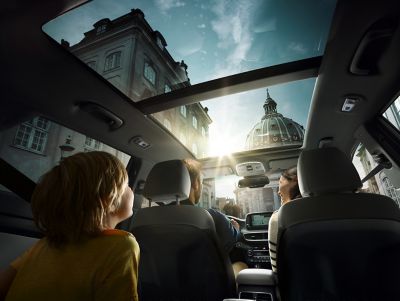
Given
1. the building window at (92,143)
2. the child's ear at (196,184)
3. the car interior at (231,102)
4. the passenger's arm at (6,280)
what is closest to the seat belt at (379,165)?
the car interior at (231,102)

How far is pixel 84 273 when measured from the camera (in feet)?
3.13

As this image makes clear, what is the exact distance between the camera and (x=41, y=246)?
118cm

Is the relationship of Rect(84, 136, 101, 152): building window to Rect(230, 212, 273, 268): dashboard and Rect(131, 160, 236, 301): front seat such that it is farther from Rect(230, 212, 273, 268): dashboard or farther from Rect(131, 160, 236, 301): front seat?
Rect(230, 212, 273, 268): dashboard

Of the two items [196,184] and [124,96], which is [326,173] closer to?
[196,184]

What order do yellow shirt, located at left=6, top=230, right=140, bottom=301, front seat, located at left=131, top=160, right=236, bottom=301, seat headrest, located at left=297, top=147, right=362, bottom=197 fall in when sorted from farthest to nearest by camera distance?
front seat, located at left=131, top=160, right=236, bottom=301, seat headrest, located at left=297, top=147, right=362, bottom=197, yellow shirt, located at left=6, top=230, right=140, bottom=301

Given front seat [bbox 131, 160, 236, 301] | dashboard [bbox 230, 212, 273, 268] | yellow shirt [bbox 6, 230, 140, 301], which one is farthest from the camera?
dashboard [bbox 230, 212, 273, 268]

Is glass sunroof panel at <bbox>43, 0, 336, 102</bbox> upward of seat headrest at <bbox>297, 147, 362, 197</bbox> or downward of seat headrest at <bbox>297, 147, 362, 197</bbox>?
upward

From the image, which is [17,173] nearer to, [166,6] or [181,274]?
[181,274]

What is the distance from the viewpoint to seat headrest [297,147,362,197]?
1.76m

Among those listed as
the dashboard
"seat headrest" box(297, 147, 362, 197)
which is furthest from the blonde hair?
the dashboard

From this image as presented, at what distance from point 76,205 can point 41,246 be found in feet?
1.04

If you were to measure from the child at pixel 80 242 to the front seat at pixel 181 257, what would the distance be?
79 centimetres

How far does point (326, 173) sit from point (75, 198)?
1.73 m

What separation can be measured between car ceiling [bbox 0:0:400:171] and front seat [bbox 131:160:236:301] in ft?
4.83
